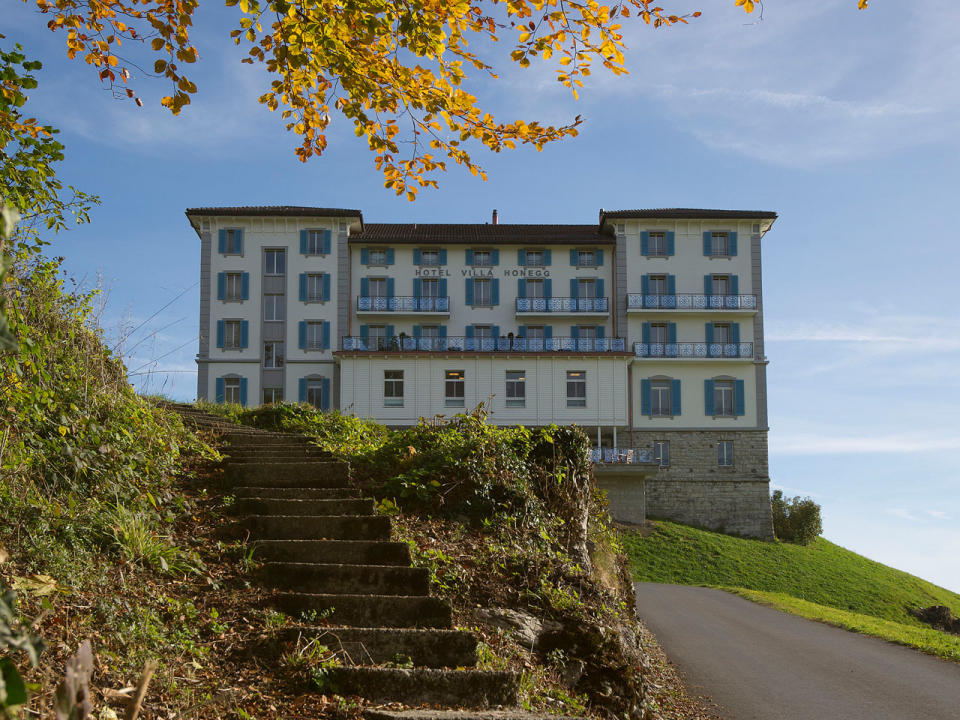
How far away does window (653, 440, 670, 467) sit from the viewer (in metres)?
41.6

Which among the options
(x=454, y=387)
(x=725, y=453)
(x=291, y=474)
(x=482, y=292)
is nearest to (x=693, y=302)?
(x=725, y=453)

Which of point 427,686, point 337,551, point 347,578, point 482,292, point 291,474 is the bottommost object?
point 427,686

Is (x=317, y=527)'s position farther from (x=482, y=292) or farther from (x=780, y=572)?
(x=482, y=292)

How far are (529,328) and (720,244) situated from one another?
35.8 feet

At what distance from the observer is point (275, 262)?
143 ft

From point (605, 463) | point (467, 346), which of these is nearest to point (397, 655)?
point (605, 463)

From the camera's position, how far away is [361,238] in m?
44.3

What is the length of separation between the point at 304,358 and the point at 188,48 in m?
35.4

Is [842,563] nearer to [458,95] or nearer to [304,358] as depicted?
[304,358]

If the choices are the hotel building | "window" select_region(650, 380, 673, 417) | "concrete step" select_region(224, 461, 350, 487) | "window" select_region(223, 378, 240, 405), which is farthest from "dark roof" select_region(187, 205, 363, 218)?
"concrete step" select_region(224, 461, 350, 487)

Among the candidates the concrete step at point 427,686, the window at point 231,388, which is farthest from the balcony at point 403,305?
the concrete step at point 427,686

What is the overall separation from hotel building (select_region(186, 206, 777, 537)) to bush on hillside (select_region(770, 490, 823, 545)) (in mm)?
1851

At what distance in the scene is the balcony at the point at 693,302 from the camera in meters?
43.4

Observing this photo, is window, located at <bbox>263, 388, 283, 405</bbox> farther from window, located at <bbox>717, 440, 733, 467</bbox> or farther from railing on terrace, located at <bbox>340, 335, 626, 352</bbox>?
window, located at <bbox>717, 440, 733, 467</bbox>
